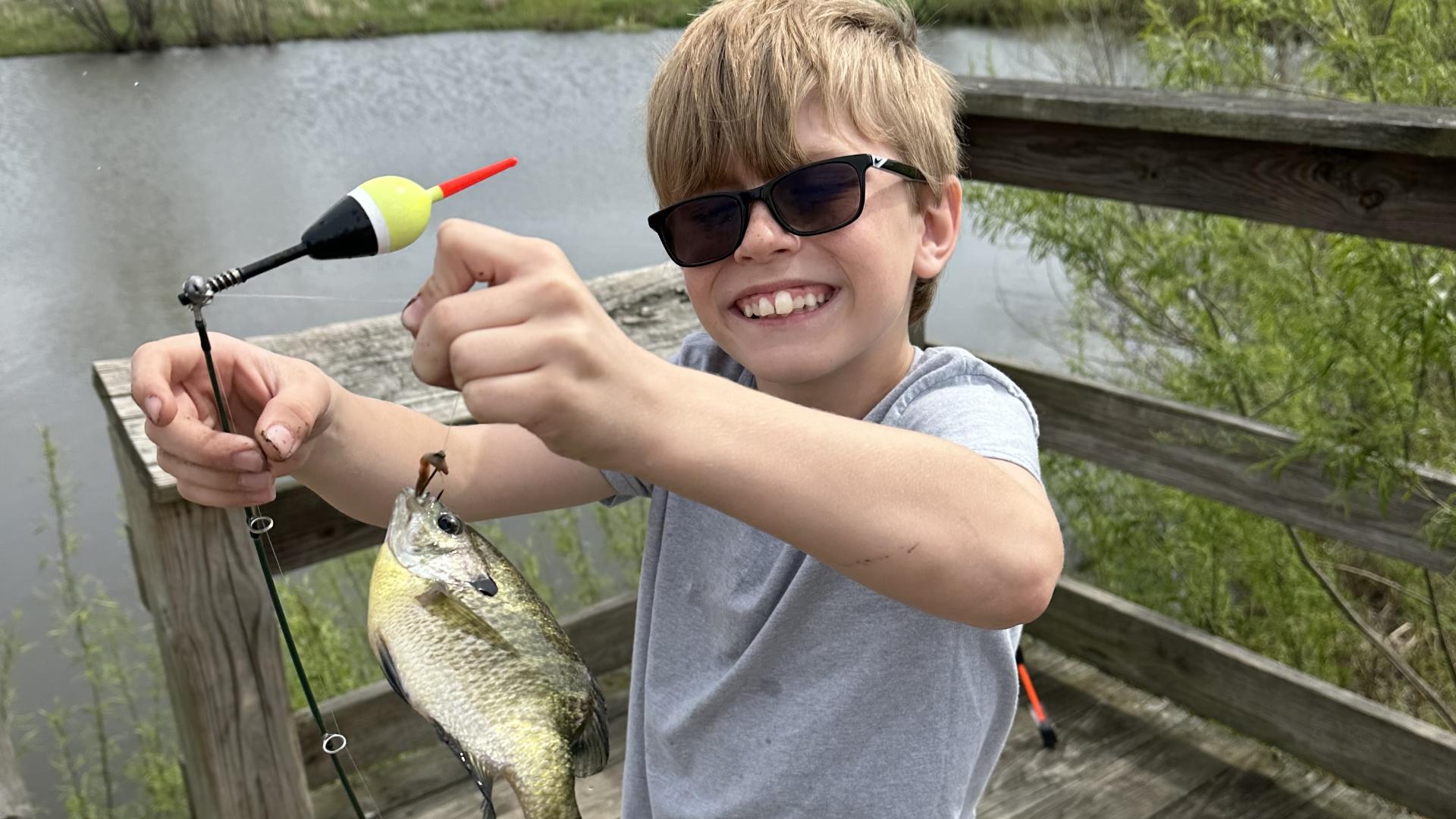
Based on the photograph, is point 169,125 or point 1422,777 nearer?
point 1422,777

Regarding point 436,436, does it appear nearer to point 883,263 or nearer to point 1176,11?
point 883,263

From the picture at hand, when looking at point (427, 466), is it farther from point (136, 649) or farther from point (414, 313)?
point (136, 649)

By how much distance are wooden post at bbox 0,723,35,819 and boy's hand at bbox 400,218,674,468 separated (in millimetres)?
1232

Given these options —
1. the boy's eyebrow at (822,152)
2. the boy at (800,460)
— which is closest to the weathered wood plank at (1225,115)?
the boy at (800,460)

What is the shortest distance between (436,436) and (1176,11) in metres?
5.02

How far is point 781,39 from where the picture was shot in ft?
4.15

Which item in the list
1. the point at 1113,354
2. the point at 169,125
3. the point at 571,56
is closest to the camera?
the point at 169,125

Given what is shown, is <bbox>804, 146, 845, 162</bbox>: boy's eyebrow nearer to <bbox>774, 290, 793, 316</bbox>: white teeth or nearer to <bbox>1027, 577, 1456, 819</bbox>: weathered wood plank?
<bbox>774, 290, 793, 316</bbox>: white teeth

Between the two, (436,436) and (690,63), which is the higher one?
(690,63)

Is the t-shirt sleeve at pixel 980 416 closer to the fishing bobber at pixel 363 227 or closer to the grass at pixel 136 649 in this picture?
the fishing bobber at pixel 363 227

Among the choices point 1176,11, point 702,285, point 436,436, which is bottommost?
point 1176,11

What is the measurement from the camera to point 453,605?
90 cm

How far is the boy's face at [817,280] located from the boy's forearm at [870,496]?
29cm

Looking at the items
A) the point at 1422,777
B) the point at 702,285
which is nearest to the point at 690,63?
the point at 702,285
